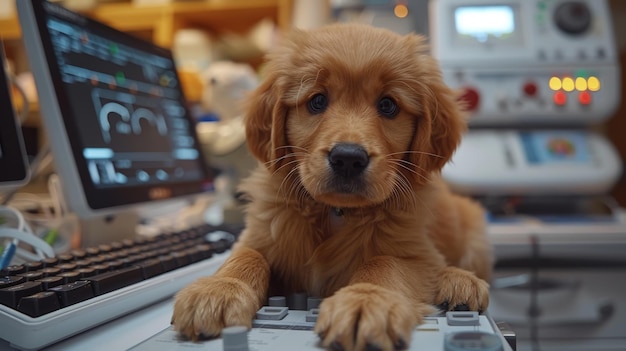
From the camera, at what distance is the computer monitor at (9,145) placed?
2.94ft

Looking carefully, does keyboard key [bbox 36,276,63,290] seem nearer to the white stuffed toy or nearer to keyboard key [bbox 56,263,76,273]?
keyboard key [bbox 56,263,76,273]

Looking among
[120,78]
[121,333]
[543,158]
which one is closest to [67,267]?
[121,333]

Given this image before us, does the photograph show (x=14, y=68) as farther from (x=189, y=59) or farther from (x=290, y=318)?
(x=290, y=318)

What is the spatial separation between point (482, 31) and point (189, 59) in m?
1.53

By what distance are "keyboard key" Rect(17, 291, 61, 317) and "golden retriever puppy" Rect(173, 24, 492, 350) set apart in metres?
0.16

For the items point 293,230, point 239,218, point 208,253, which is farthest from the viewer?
point 239,218

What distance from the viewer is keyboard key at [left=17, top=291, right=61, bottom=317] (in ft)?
1.78

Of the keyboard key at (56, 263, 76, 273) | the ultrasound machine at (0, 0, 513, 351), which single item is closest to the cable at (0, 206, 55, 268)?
the ultrasound machine at (0, 0, 513, 351)

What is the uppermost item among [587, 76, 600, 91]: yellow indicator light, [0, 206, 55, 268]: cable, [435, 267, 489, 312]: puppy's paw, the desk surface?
[587, 76, 600, 91]: yellow indicator light

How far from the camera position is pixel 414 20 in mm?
1876

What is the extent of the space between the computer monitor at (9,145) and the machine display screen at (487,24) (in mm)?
1272

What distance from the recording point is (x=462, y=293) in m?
0.71

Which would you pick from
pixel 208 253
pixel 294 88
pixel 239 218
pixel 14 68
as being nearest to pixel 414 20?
pixel 239 218

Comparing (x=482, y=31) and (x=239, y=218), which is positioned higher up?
(x=482, y=31)
